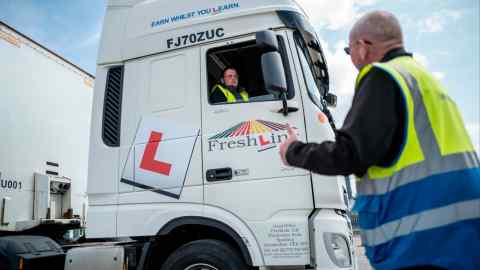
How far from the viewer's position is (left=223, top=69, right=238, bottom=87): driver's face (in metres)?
3.67

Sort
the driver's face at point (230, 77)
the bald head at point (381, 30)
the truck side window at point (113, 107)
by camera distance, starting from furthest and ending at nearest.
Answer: the truck side window at point (113, 107) → the driver's face at point (230, 77) → the bald head at point (381, 30)

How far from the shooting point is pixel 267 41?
317 cm

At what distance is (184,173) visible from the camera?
3.48m

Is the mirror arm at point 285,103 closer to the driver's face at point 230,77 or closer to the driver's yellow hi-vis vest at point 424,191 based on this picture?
the driver's face at point 230,77

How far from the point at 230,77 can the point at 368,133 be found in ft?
7.84

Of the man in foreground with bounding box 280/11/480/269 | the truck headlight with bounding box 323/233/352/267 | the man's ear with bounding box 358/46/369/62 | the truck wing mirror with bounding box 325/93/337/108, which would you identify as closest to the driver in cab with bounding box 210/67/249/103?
the truck wing mirror with bounding box 325/93/337/108

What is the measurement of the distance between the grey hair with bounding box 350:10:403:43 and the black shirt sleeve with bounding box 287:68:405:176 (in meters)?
0.24

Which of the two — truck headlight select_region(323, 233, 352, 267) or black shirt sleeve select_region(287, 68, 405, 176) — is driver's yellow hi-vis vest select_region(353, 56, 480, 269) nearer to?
black shirt sleeve select_region(287, 68, 405, 176)

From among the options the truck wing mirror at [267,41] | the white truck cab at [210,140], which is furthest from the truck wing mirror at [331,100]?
the truck wing mirror at [267,41]

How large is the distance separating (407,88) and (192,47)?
8.65ft

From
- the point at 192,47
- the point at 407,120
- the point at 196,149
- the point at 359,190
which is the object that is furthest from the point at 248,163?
the point at 407,120

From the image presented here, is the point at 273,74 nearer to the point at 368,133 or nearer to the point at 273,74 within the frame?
the point at 273,74

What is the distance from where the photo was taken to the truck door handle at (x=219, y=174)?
336 cm

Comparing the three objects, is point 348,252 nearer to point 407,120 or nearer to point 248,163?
point 248,163
